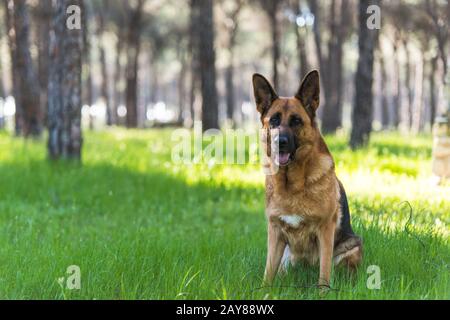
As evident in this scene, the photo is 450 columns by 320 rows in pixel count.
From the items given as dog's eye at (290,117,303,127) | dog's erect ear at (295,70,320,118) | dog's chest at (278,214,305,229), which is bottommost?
dog's chest at (278,214,305,229)

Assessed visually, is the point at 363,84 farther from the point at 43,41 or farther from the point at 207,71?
the point at 43,41

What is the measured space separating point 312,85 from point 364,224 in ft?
7.28

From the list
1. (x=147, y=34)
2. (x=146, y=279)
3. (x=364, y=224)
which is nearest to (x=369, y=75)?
(x=364, y=224)

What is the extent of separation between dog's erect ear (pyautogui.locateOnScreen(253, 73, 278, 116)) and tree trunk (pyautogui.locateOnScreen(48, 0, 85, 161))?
6918 mm

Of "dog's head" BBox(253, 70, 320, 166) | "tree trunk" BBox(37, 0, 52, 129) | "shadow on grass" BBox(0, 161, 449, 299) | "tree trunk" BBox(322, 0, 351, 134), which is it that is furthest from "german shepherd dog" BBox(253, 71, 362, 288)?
"tree trunk" BBox(37, 0, 52, 129)

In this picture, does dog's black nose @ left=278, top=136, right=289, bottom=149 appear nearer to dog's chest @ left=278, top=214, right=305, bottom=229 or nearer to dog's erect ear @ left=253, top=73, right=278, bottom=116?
dog's erect ear @ left=253, top=73, right=278, bottom=116

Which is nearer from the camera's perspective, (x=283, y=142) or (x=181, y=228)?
(x=283, y=142)

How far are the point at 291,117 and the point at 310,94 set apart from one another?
0.33 m

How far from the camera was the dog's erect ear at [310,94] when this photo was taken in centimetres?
494

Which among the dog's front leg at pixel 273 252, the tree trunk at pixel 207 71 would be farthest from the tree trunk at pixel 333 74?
the dog's front leg at pixel 273 252

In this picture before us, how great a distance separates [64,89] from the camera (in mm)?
11172

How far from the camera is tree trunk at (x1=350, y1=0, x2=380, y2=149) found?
1382 centimetres

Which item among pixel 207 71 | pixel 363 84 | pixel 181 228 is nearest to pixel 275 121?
pixel 181 228
